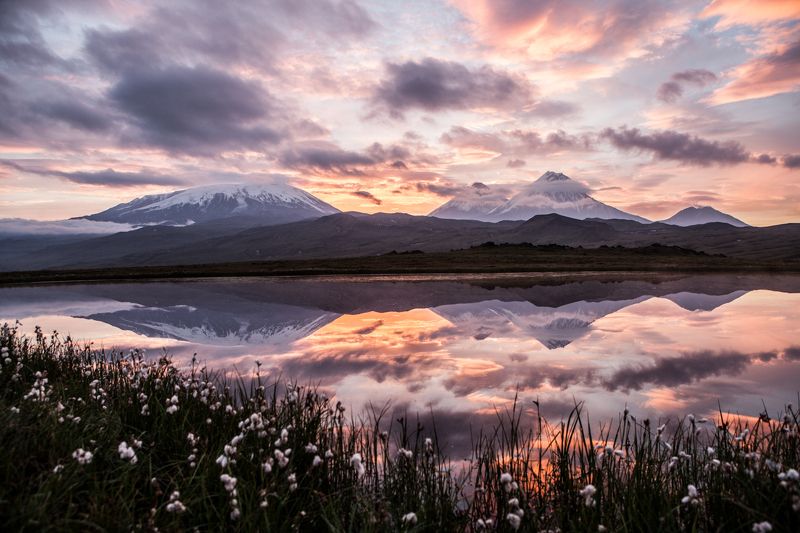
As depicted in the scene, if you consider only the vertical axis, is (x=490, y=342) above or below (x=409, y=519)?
below

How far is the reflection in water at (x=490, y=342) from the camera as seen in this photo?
11734 mm

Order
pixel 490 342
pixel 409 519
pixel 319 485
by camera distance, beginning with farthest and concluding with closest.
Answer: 1. pixel 490 342
2. pixel 319 485
3. pixel 409 519

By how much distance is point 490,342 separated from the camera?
18656 mm

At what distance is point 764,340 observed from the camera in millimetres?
18172

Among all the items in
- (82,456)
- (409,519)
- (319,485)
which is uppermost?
(82,456)

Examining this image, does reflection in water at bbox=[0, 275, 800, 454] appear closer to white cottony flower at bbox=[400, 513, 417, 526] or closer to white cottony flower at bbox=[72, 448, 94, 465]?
white cottony flower at bbox=[400, 513, 417, 526]

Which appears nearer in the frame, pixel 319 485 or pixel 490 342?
pixel 319 485

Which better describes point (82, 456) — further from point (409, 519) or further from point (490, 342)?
point (490, 342)

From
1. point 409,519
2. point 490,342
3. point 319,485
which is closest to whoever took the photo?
point 409,519

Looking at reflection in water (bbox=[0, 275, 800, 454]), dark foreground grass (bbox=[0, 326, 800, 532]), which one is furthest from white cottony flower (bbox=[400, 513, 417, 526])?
reflection in water (bbox=[0, 275, 800, 454])

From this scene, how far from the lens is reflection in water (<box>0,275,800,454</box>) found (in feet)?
38.5

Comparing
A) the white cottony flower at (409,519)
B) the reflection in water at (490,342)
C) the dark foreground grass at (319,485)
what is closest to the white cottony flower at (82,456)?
the dark foreground grass at (319,485)

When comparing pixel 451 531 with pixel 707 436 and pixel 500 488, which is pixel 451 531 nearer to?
pixel 500 488

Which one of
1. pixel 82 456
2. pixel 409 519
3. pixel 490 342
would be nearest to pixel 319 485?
pixel 409 519
